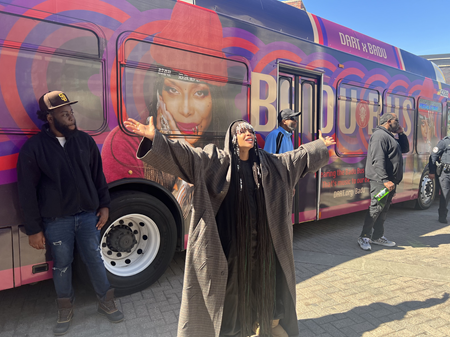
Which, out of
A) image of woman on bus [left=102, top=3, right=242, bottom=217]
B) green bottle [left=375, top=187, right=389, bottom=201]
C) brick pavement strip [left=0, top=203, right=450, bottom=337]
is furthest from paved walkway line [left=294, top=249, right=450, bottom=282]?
image of woman on bus [left=102, top=3, right=242, bottom=217]

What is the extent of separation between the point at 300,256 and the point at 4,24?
168 inches

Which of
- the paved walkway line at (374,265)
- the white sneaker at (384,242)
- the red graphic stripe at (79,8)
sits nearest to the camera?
the red graphic stripe at (79,8)

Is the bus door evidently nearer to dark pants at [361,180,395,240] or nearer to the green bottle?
dark pants at [361,180,395,240]

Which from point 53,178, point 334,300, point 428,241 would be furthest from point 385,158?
point 53,178

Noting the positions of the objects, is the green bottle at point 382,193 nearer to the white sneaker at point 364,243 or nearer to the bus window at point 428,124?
the white sneaker at point 364,243

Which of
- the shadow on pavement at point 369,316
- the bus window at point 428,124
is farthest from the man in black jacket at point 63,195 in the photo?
the bus window at point 428,124

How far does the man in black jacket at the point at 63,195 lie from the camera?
2540mm

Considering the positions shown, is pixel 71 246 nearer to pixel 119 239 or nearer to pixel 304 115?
pixel 119 239

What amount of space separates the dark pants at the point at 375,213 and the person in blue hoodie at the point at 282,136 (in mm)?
1604

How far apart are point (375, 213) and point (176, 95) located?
344cm

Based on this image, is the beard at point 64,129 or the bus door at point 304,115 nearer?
the beard at point 64,129

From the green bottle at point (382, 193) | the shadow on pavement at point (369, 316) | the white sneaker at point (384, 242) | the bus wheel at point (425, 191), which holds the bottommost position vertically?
the shadow on pavement at point (369, 316)

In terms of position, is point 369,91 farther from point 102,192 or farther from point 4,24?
point 4,24

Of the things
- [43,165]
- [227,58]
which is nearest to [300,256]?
[227,58]
